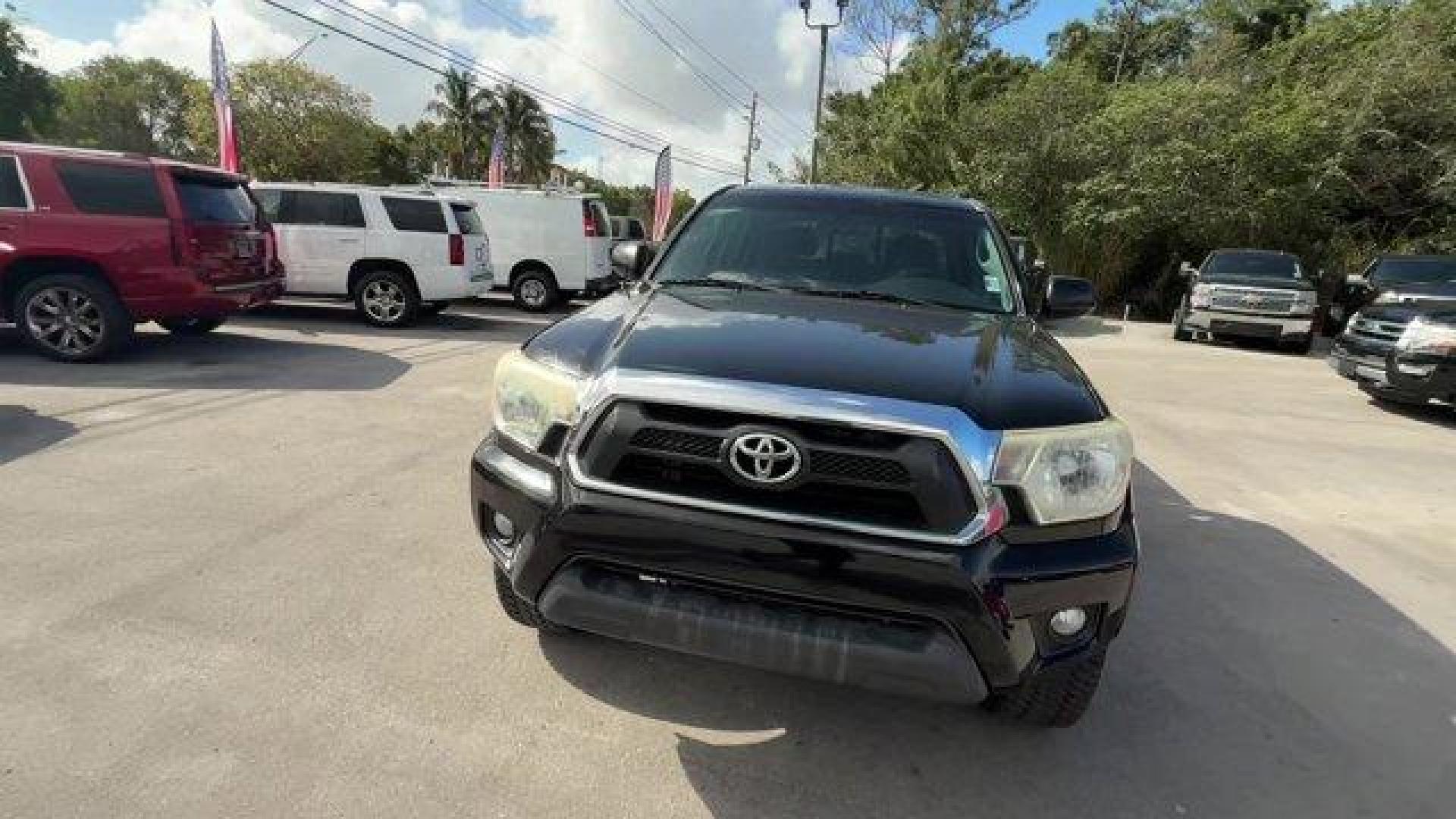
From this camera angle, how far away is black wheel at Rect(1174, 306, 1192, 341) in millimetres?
15156

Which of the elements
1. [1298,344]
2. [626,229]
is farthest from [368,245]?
[1298,344]

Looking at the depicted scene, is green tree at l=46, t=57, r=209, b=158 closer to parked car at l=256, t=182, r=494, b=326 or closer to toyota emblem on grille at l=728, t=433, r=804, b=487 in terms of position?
parked car at l=256, t=182, r=494, b=326

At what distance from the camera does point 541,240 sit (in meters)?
14.4

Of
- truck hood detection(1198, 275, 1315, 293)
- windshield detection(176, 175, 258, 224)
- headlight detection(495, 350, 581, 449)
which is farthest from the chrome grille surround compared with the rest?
truck hood detection(1198, 275, 1315, 293)

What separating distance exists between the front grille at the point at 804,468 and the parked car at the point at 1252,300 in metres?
14.3

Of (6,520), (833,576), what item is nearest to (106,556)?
(6,520)

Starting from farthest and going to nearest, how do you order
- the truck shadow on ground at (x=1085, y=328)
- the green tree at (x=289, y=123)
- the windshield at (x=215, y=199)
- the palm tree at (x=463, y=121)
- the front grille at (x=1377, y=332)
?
the palm tree at (x=463, y=121), the green tree at (x=289, y=123), the truck shadow on ground at (x=1085, y=328), the front grille at (x=1377, y=332), the windshield at (x=215, y=199)

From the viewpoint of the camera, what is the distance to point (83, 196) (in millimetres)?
7387

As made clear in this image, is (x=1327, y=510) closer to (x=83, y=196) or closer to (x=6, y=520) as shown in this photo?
(x=6, y=520)

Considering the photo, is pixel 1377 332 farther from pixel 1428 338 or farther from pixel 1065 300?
pixel 1065 300

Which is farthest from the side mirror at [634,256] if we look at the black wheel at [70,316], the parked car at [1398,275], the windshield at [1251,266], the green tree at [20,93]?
the green tree at [20,93]

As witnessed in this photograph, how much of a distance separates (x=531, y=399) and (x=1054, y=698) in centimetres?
186

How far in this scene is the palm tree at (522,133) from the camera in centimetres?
5459

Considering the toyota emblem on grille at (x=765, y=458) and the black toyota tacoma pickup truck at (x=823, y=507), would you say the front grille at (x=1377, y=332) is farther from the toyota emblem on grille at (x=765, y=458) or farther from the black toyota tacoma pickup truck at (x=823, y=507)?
the toyota emblem on grille at (x=765, y=458)
